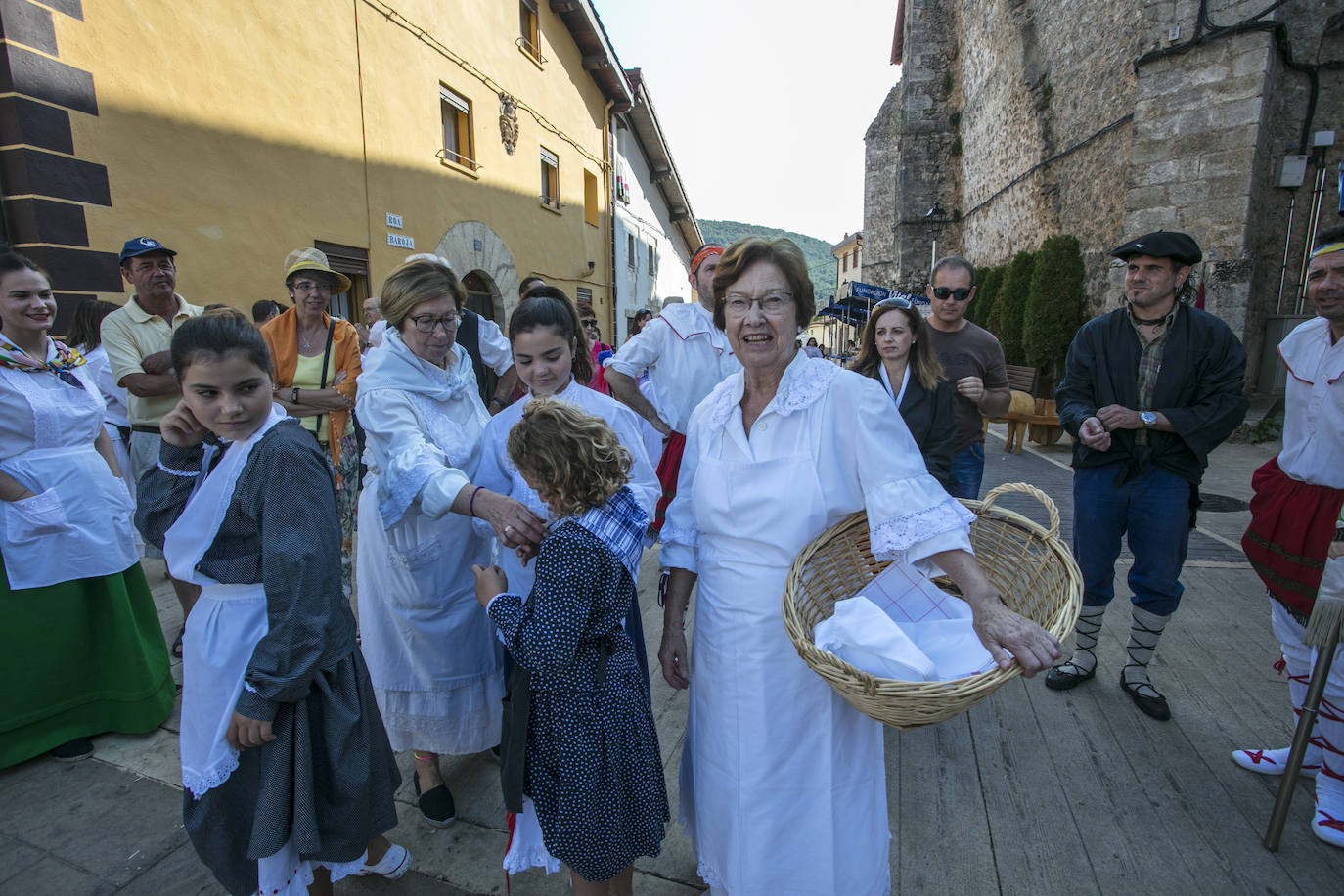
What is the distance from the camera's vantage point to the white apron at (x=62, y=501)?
8.54ft

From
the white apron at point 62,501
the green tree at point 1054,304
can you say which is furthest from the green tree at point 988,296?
the white apron at point 62,501

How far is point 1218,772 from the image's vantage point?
2.46 metres

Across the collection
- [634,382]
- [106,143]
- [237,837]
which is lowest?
[237,837]

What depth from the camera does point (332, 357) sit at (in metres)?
3.64

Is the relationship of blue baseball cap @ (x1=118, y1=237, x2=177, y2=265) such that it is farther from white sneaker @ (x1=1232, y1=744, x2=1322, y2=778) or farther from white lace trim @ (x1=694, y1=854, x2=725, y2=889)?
white sneaker @ (x1=1232, y1=744, x2=1322, y2=778)

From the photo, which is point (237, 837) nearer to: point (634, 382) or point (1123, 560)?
point (634, 382)

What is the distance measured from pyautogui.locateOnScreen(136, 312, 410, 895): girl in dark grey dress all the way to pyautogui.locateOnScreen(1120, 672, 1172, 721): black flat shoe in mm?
3143

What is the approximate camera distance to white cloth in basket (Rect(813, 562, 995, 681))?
1383 millimetres

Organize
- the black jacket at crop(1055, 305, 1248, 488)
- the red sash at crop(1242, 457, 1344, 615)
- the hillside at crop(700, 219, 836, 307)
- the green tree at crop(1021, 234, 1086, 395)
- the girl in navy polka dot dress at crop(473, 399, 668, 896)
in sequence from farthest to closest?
the hillside at crop(700, 219, 836, 307) < the green tree at crop(1021, 234, 1086, 395) < the black jacket at crop(1055, 305, 1248, 488) < the red sash at crop(1242, 457, 1344, 615) < the girl in navy polka dot dress at crop(473, 399, 668, 896)

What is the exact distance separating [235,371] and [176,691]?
249cm

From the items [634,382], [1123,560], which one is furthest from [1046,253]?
[634,382]

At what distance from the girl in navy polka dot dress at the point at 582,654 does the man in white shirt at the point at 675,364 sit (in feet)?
4.95

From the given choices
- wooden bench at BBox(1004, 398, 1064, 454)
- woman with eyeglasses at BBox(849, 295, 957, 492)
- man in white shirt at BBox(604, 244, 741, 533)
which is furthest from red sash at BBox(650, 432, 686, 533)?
wooden bench at BBox(1004, 398, 1064, 454)

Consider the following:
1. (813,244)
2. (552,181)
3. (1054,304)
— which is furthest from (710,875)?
(813,244)
